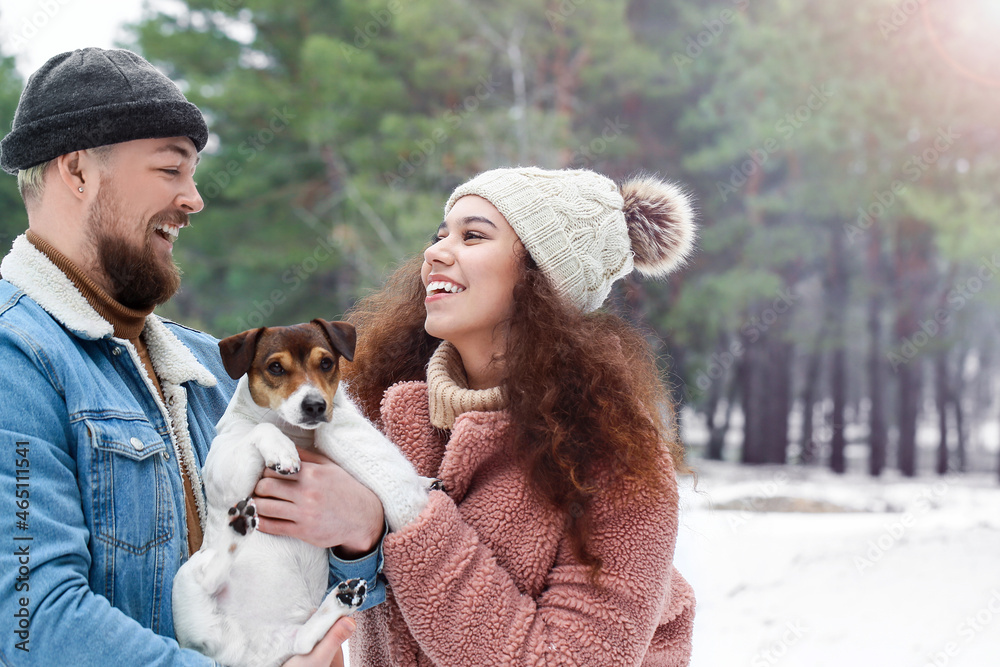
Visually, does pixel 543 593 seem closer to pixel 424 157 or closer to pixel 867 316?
pixel 424 157

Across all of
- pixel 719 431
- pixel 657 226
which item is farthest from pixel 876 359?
pixel 657 226

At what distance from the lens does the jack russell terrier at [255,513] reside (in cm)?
187

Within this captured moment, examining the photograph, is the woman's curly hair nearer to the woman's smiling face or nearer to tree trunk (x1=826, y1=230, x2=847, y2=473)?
the woman's smiling face

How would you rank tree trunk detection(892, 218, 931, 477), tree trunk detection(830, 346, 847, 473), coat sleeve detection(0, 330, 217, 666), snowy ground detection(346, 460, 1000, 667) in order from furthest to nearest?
tree trunk detection(830, 346, 847, 473) → tree trunk detection(892, 218, 931, 477) → snowy ground detection(346, 460, 1000, 667) → coat sleeve detection(0, 330, 217, 666)

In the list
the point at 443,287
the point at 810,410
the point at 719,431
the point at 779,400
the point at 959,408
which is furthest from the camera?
the point at 719,431

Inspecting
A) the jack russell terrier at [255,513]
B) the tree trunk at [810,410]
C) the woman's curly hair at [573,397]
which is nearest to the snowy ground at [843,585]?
the woman's curly hair at [573,397]

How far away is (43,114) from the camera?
1951mm

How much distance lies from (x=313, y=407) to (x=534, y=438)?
0.62 meters

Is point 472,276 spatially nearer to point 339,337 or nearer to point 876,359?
point 339,337

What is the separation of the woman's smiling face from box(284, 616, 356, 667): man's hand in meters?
0.87

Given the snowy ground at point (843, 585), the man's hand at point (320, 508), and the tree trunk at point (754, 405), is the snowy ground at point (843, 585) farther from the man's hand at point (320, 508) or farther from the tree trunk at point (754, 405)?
the tree trunk at point (754, 405)

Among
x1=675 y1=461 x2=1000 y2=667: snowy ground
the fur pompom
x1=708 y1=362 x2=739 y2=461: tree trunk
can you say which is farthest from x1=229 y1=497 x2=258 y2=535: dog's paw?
x1=708 y1=362 x2=739 y2=461: tree trunk

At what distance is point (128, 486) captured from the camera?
179 cm

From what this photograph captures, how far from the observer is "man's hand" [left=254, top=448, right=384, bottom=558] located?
73.8 inches
